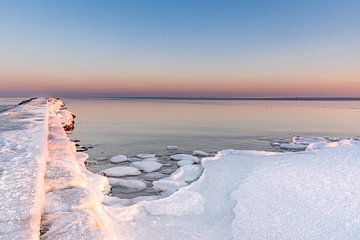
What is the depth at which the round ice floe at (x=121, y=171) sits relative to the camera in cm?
482

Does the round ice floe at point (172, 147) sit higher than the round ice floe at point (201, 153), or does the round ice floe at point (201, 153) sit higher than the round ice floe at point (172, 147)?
the round ice floe at point (201, 153)

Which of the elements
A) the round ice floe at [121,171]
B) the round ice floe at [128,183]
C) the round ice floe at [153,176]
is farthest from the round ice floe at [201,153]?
the round ice floe at [128,183]

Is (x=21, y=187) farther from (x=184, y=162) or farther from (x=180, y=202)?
(x=184, y=162)

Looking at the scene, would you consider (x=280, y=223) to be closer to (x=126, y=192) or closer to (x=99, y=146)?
(x=126, y=192)

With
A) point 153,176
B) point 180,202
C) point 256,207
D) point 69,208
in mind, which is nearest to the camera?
point 69,208

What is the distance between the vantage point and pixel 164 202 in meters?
3.47

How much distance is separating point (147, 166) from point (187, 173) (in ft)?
2.66

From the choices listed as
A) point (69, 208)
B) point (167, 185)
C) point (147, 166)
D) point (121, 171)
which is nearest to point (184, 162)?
point (147, 166)

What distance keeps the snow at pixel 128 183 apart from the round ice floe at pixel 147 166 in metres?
0.76

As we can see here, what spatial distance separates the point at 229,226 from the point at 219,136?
7137 millimetres

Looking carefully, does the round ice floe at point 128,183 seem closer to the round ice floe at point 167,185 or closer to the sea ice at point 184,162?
the round ice floe at point 167,185

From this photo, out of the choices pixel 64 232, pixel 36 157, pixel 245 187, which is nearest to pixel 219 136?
pixel 245 187

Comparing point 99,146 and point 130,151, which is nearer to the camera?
point 130,151

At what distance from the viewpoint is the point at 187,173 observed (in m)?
4.97
